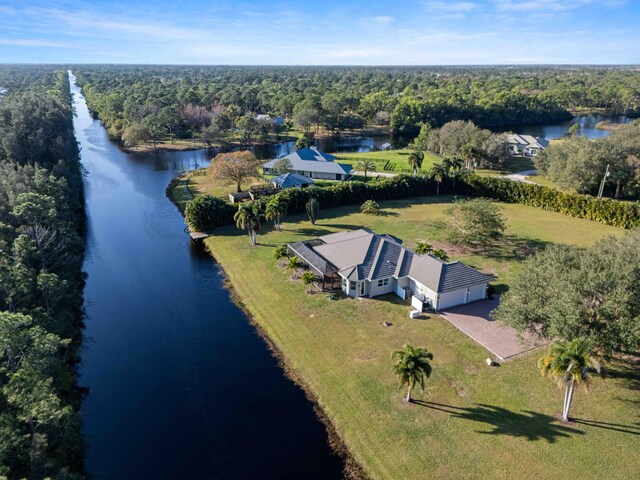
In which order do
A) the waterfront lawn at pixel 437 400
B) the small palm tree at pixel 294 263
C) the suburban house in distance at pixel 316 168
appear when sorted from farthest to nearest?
the suburban house in distance at pixel 316 168
the small palm tree at pixel 294 263
the waterfront lawn at pixel 437 400

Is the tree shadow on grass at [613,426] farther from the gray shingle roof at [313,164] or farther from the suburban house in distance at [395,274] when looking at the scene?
the gray shingle roof at [313,164]

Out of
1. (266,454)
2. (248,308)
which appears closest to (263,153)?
(248,308)

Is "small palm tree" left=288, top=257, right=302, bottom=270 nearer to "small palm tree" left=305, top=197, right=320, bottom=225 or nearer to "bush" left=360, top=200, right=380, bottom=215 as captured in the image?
"small palm tree" left=305, top=197, right=320, bottom=225

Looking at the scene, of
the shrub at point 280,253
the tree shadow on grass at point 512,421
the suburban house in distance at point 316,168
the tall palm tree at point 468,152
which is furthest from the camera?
the tall palm tree at point 468,152

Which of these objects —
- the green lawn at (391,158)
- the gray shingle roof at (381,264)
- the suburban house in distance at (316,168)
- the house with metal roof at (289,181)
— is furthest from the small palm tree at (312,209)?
the green lawn at (391,158)

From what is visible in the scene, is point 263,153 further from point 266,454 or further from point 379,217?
point 266,454

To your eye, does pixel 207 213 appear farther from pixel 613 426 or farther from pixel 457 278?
pixel 613 426
